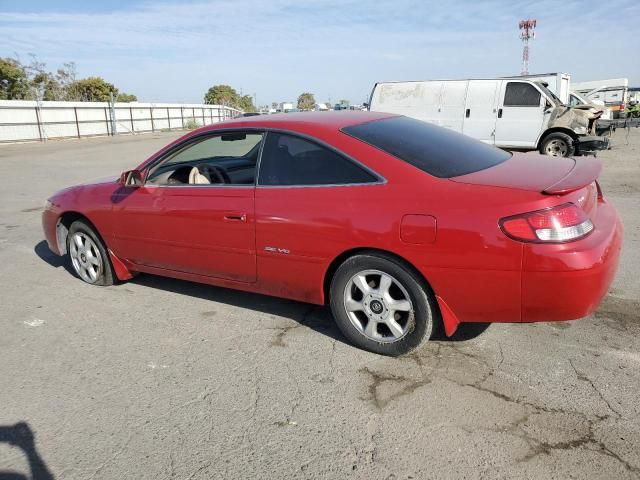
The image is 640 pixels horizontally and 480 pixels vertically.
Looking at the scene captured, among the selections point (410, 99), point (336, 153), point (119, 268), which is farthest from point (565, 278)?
point (410, 99)

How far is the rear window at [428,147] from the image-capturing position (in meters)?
3.23

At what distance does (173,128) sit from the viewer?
45.3 m

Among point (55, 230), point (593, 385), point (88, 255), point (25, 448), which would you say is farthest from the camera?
point (55, 230)

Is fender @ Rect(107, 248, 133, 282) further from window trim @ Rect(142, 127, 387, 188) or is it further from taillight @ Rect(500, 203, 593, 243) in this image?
taillight @ Rect(500, 203, 593, 243)

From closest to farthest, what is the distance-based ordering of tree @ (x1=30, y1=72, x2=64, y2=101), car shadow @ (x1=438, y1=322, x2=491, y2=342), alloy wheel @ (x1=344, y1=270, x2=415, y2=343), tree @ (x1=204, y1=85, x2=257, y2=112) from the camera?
alloy wheel @ (x1=344, y1=270, x2=415, y2=343) < car shadow @ (x1=438, y1=322, x2=491, y2=342) < tree @ (x1=30, y1=72, x2=64, y2=101) < tree @ (x1=204, y1=85, x2=257, y2=112)

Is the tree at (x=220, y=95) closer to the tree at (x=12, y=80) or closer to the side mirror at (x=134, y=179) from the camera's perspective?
the tree at (x=12, y=80)

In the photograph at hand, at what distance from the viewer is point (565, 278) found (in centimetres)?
270

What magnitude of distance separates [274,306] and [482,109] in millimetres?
10800

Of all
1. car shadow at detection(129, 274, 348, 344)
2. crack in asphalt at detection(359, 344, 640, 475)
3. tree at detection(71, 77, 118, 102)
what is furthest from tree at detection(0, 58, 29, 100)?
crack in asphalt at detection(359, 344, 640, 475)

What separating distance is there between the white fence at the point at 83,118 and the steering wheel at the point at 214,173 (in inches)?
961

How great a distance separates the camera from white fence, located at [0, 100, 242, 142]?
28.2m

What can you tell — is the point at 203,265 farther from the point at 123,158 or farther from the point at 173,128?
the point at 173,128

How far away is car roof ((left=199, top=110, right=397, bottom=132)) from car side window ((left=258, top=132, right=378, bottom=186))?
4.0 inches

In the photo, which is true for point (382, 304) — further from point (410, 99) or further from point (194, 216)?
point (410, 99)
